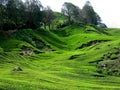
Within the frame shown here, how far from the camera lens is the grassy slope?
62.0 m

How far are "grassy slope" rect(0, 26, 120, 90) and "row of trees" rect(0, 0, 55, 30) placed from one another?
9.87m

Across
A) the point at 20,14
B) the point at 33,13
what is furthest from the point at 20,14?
the point at 33,13

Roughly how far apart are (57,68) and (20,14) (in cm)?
6636

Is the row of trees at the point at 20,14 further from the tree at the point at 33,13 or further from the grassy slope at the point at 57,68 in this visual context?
the grassy slope at the point at 57,68

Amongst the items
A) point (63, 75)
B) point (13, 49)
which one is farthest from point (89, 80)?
point (13, 49)

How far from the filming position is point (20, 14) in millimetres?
155625

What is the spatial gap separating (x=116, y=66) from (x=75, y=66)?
39.2 feet

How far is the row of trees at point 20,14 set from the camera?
148 meters

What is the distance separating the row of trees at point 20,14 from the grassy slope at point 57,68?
9872 millimetres

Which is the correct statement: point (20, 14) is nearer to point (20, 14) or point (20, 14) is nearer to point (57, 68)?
point (20, 14)

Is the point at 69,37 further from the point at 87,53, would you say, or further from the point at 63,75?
the point at 63,75

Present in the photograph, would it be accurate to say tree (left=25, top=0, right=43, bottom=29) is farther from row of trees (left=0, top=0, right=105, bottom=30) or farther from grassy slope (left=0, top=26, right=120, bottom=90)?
grassy slope (left=0, top=26, right=120, bottom=90)

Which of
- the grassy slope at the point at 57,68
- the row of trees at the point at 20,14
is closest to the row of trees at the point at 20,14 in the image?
the row of trees at the point at 20,14

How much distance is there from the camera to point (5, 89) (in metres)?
49.6
